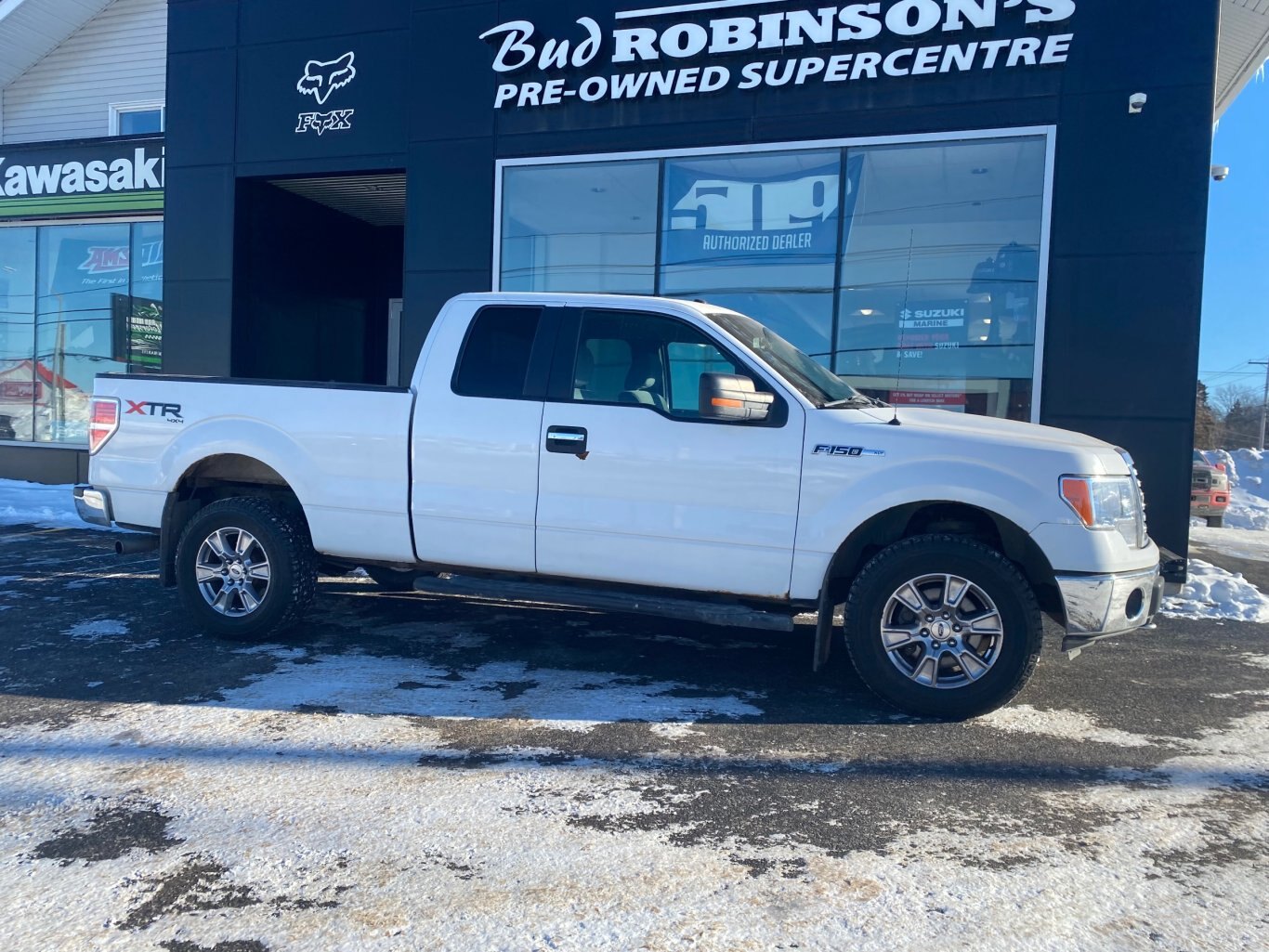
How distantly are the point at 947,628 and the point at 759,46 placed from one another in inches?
273

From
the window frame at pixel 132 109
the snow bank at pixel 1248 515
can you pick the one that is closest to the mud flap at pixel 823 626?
the window frame at pixel 132 109

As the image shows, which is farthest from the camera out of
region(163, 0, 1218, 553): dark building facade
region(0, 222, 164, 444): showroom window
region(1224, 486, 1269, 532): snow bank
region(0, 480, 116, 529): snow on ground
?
region(1224, 486, 1269, 532): snow bank

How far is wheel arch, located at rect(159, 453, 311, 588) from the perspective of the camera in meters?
5.98

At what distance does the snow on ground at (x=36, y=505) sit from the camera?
11.0 metres

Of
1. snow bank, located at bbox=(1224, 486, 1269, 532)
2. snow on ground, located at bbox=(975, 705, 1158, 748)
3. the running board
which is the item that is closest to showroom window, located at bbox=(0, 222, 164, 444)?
the running board

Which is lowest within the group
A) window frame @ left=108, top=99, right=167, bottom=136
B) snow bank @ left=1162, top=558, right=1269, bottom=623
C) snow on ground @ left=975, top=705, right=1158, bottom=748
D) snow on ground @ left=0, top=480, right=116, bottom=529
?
snow on ground @ left=975, top=705, right=1158, bottom=748

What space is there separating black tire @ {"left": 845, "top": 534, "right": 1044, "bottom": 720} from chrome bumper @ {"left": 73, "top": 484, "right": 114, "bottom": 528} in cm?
456

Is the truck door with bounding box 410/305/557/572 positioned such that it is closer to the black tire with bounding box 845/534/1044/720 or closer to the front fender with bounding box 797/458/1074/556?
the front fender with bounding box 797/458/1074/556

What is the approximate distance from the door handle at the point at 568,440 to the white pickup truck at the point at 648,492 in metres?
0.01

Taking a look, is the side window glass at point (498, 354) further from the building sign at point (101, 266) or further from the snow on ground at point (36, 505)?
the building sign at point (101, 266)

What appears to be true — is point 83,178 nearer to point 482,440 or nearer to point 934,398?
point 482,440

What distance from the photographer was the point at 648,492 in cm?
510

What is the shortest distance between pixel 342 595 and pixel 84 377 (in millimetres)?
9968

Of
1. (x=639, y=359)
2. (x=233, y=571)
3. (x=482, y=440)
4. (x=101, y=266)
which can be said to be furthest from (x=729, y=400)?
(x=101, y=266)
